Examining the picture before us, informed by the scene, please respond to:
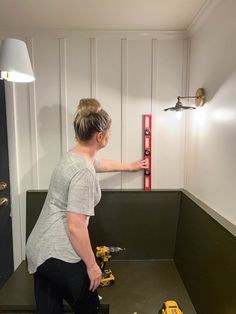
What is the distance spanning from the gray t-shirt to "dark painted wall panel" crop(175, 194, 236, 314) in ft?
2.22

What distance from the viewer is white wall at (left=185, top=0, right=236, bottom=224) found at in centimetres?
125

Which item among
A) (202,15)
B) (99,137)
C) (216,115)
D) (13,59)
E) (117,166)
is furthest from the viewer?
(117,166)

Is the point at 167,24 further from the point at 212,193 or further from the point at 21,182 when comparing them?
the point at 21,182

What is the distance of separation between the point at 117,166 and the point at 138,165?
0.19m

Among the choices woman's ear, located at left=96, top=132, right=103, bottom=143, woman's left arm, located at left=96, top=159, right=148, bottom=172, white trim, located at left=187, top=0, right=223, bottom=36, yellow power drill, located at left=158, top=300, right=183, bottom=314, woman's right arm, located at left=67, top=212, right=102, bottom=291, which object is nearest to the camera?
woman's right arm, located at left=67, top=212, right=102, bottom=291

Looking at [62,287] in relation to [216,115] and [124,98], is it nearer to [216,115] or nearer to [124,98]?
[216,115]

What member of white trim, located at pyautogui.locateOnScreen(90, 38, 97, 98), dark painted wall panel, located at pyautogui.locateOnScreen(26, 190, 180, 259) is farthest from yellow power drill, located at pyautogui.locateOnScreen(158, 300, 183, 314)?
white trim, located at pyautogui.locateOnScreen(90, 38, 97, 98)

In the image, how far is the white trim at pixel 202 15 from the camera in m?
1.46

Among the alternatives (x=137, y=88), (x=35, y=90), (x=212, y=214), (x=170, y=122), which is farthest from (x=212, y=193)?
(x=35, y=90)

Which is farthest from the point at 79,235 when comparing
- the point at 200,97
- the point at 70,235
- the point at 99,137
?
the point at 200,97

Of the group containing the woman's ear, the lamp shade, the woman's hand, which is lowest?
the woman's hand

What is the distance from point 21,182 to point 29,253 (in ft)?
3.24

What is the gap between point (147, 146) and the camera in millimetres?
1998

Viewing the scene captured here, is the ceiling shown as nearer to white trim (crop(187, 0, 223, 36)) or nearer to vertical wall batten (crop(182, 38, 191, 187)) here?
white trim (crop(187, 0, 223, 36))
